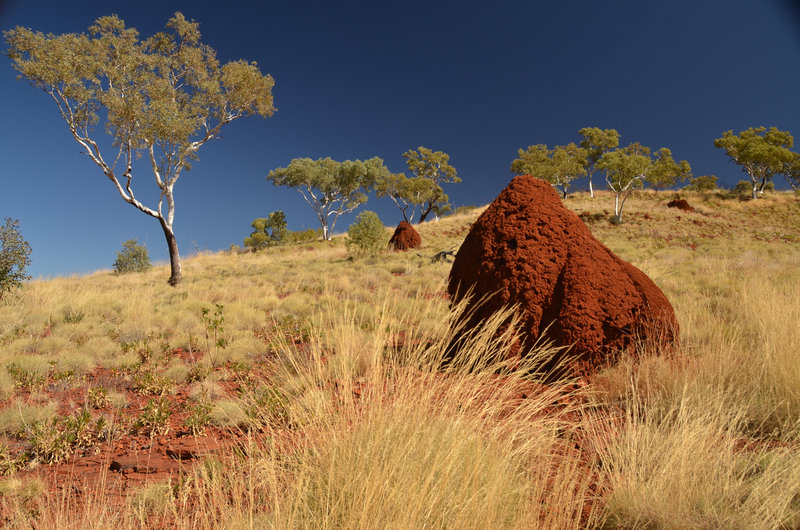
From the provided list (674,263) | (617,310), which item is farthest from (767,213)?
(617,310)

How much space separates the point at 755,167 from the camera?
4338 cm

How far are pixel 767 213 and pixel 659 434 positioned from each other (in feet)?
148

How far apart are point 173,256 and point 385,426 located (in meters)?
17.2

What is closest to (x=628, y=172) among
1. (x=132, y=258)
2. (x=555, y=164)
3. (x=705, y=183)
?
(x=555, y=164)

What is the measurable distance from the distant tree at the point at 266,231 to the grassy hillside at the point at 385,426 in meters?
40.5

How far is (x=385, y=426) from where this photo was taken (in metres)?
2.36

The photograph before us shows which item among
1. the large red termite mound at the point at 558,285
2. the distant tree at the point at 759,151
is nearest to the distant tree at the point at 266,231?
the large red termite mound at the point at 558,285

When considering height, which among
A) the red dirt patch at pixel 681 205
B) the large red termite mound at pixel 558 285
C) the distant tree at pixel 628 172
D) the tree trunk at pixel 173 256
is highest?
the distant tree at pixel 628 172

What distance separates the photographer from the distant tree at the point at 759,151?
4054 cm

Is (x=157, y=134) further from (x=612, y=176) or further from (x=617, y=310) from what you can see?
(x=612, y=176)

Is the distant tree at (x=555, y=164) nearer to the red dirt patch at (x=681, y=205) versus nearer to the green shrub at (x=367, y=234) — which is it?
the red dirt patch at (x=681, y=205)

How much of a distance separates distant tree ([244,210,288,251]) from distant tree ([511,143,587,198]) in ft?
101

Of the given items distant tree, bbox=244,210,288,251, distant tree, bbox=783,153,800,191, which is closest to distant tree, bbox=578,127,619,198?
distant tree, bbox=783,153,800,191

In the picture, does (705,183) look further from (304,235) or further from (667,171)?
(304,235)
